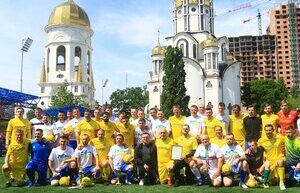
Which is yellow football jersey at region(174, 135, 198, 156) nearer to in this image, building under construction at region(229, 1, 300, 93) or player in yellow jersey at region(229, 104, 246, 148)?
player in yellow jersey at region(229, 104, 246, 148)

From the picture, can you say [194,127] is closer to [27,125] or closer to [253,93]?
[27,125]

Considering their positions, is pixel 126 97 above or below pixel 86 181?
above

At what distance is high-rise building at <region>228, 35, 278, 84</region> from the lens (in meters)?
112

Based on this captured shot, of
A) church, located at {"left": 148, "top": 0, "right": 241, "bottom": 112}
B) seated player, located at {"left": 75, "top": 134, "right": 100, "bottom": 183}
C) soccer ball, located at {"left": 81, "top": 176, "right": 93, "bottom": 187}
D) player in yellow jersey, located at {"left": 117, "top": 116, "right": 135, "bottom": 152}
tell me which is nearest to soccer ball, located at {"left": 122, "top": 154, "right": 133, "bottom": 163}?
seated player, located at {"left": 75, "top": 134, "right": 100, "bottom": 183}

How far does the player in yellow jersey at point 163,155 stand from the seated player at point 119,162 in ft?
2.25

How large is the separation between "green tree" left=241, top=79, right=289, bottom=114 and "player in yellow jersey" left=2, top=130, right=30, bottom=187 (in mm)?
53840

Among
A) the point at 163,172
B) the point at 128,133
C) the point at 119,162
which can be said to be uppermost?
the point at 128,133

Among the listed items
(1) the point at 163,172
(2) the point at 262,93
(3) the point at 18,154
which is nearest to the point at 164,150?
(1) the point at 163,172

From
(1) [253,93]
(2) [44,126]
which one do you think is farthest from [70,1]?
(2) [44,126]

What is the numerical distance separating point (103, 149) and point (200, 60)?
Answer: 47.4 metres

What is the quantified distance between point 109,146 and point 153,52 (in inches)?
1860

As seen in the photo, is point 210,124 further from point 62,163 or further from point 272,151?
point 62,163

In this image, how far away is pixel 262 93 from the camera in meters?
61.0

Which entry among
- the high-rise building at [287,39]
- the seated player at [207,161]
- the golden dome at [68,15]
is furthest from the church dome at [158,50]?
the high-rise building at [287,39]
